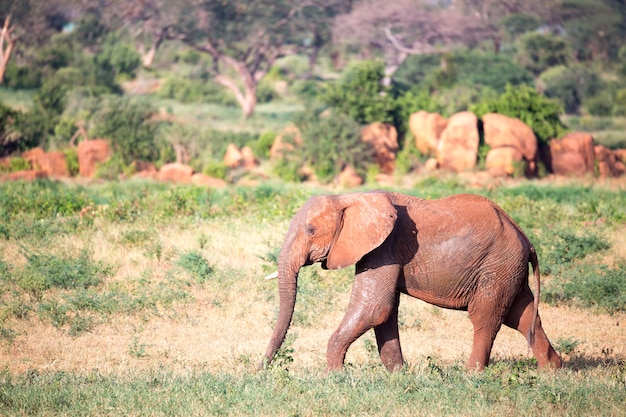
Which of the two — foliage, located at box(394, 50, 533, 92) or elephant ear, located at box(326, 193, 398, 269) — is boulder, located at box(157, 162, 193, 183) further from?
elephant ear, located at box(326, 193, 398, 269)

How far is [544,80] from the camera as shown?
43.5 meters

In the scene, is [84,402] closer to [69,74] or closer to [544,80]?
[69,74]

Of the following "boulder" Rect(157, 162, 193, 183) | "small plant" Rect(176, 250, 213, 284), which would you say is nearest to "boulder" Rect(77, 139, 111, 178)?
"boulder" Rect(157, 162, 193, 183)

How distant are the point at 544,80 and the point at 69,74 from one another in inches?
873

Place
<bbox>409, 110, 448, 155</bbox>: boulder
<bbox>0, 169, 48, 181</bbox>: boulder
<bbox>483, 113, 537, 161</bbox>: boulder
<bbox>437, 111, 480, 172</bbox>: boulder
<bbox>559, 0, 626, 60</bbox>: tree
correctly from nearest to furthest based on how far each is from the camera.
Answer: <bbox>0, 169, 48, 181</bbox>: boulder < <bbox>483, 113, 537, 161</bbox>: boulder < <bbox>437, 111, 480, 172</bbox>: boulder < <bbox>409, 110, 448, 155</bbox>: boulder < <bbox>559, 0, 626, 60</bbox>: tree

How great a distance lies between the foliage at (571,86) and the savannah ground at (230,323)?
26.3 meters

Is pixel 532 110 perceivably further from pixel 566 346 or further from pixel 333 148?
pixel 566 346

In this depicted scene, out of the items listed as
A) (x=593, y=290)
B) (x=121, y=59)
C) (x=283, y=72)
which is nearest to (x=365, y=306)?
(x=593, y=290)

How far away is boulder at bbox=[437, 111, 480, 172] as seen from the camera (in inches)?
1029

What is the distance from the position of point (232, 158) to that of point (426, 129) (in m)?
6.04

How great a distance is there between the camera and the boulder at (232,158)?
27422 millimetres

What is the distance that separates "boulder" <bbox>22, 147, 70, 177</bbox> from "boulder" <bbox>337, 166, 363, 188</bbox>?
7616 millimetres

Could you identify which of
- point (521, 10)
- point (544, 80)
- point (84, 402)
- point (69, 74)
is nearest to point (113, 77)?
point (69, 74)

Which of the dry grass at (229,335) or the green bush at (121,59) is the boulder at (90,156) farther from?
the green bush at (121,59)
